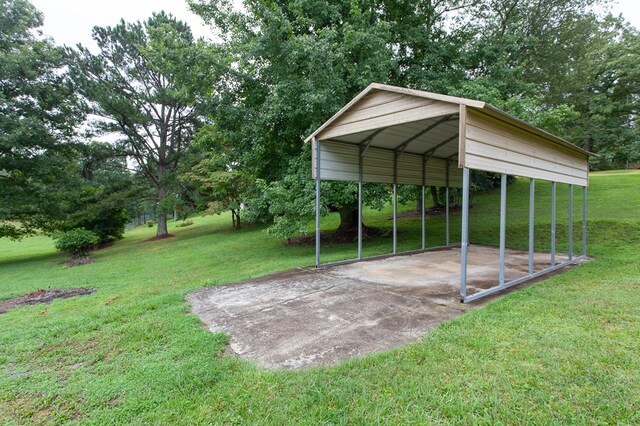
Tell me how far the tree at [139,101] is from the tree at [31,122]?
1188 millimetres

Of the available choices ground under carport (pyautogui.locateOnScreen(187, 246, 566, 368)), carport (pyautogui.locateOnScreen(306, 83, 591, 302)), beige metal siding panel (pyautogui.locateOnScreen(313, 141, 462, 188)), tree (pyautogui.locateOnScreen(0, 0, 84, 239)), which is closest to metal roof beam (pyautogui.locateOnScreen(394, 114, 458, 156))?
carport (pyautogui.locateOnScreen(306, 83, 591, 302))

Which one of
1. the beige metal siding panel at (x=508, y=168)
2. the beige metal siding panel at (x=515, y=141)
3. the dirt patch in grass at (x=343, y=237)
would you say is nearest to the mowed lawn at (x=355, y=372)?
the beige metal siding panel at (x=508, y=168)

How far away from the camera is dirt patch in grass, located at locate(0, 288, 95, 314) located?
18.2ft

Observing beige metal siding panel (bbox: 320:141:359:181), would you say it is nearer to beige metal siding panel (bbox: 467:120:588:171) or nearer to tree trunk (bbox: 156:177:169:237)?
beige metal siding panel (bbox: 467:120:588:171)

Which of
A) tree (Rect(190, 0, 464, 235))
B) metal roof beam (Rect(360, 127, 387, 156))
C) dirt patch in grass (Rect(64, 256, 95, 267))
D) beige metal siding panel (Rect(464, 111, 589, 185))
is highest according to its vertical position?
tree (Rect(190, 0, 464, 235))

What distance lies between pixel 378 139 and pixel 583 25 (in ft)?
40.5

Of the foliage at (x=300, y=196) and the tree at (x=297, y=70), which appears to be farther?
the foliage at (x=300, y=196)

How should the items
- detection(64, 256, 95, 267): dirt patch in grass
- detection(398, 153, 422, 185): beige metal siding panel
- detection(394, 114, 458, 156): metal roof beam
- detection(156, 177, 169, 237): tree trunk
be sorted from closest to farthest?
detection(394, 114, 458, 156): metal roof beam → detection(398, 153, 422, 185): beige metal siding panel → detection(64, 256, 95, 267): dirt patch in grass → detection(156, 177, 169, 237): tree trunk

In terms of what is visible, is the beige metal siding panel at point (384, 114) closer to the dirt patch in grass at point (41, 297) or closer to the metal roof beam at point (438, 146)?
the metal roof beam at point (438, 146)

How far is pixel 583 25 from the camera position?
41.5ft

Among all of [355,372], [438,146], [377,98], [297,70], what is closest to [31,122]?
[297,70]

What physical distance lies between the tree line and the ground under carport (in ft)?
10.5

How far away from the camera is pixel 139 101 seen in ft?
54.8

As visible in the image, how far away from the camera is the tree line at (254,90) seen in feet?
27.3
